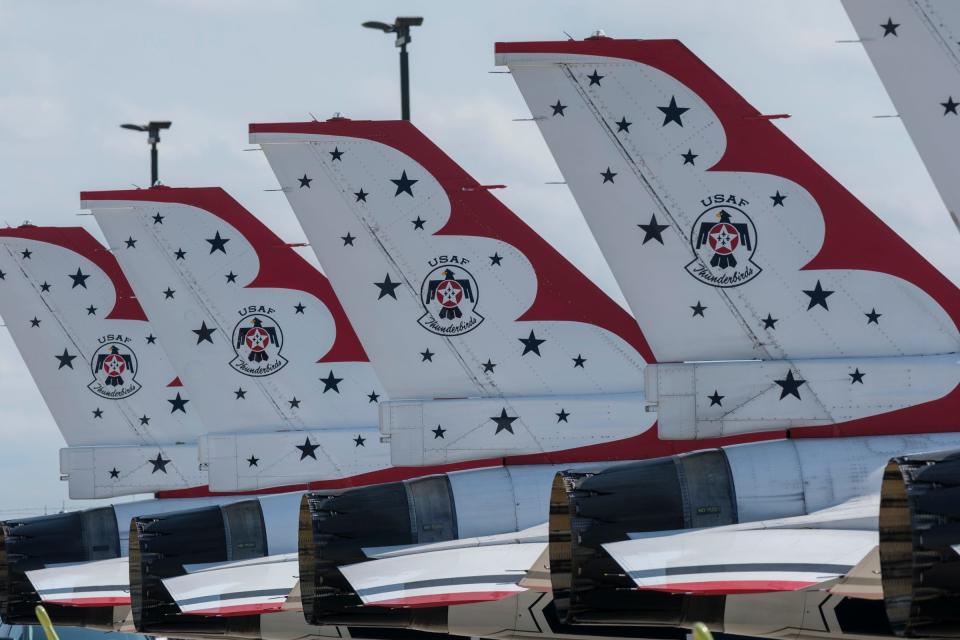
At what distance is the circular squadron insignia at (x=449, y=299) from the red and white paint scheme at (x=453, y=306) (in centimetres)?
2

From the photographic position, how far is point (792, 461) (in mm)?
11672

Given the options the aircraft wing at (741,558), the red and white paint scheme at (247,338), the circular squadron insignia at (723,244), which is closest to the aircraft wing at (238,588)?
the aircraft wing at (741,558)

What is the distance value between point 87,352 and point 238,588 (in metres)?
11.7

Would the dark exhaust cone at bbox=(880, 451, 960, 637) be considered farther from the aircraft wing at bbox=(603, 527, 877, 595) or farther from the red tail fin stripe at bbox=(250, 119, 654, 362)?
the red tail fin stripe at bbox=(250, 119, 654, 362)

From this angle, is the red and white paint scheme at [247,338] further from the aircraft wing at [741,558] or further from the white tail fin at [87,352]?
the aircraft wing at [741,558]

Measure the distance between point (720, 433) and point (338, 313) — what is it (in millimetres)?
9258

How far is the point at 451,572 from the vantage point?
12.6 meters

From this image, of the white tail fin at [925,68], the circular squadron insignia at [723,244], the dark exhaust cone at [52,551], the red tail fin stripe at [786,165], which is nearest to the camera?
the white tail fin at [925,68]

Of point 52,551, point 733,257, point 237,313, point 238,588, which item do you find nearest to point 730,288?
point 733,257

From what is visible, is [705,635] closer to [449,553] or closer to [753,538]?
[753,538]

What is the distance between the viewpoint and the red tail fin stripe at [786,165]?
12.9m

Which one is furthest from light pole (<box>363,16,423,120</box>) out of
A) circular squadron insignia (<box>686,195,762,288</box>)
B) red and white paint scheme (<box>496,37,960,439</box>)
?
circular squadron insignia (<box>686,195,762,288</box>)

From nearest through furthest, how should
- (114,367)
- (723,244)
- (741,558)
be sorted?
1. (741,558)
2. (723,244)
3. (114,367)

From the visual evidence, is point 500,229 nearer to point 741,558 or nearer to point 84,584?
point 84,584
